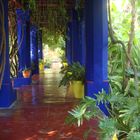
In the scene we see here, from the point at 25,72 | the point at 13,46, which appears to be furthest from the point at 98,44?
the point at 25,72

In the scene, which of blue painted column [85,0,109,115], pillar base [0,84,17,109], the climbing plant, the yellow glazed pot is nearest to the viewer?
the climbing plant

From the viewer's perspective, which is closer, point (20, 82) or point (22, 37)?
point (20, 82)

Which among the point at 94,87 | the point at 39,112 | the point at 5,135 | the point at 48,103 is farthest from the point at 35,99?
the point at 5,135

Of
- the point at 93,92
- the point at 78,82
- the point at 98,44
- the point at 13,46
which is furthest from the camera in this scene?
the point at 13,46

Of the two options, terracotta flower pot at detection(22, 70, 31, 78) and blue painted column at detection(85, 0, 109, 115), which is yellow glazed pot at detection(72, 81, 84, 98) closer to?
blue painted column at detection(85, 0, 109, 115)

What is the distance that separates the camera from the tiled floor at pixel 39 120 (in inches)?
217

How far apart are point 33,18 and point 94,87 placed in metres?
6.12

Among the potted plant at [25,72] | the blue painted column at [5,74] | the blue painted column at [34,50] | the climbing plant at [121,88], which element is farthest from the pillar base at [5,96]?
the blue painted column at [34,50]

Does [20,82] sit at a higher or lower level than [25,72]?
lower

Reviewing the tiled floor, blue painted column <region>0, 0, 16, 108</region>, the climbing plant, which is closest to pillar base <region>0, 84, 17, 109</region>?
blue painted column <region>0, 0, 16, 108</region>

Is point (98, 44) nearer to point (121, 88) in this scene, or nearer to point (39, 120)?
point (121, 88)

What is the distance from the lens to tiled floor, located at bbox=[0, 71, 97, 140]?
18.1 feet

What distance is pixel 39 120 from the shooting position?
6.59 meters

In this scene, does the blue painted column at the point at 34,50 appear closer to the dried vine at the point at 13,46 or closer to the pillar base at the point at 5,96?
the dried vine at the point at 13,46
